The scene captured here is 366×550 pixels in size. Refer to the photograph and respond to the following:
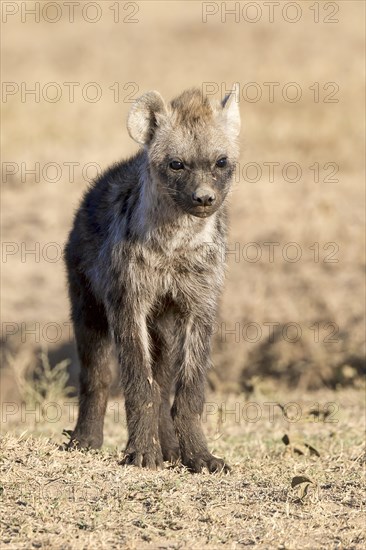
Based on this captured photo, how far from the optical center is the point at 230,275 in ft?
40.2

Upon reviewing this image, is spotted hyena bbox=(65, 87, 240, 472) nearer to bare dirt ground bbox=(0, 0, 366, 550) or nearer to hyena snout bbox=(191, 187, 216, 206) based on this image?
hyena snout bbox=(191, 187, 216, 206)

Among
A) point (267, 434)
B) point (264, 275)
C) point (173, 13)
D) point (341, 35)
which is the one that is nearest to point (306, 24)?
point (341, 35)

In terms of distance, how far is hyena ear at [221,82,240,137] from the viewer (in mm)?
6766

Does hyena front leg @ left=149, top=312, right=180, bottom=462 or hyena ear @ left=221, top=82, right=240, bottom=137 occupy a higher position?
hyena ear @ left=221, top=82, right=240, bottom=137

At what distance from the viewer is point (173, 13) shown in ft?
84.8

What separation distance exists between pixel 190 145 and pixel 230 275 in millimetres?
5839

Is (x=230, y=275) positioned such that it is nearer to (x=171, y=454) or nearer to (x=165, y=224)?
(x=171, y=454)

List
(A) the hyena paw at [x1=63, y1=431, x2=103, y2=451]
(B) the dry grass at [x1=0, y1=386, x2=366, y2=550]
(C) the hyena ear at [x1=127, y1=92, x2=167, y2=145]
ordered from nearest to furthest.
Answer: (B) the dry grass at [x1=0, y1=386, x2=366, y2=550], (C) the hyena ear at [x1=127, y1=92, x2=167, y2=145], (A) the hyena paw at [x1=63, y1=431, x2=103, y2=451]

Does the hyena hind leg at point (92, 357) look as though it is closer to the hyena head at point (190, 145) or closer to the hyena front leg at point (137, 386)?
the hyena front leg at point (137, 386)

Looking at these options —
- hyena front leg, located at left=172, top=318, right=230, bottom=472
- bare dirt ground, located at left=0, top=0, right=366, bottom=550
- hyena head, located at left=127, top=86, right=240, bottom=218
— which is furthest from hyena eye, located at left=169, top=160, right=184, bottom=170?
bare dirt ground, located at left=0, top=0, right=366, bottom=550

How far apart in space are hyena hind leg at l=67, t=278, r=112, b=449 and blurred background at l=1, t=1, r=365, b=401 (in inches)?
58.2

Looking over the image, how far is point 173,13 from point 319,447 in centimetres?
1959

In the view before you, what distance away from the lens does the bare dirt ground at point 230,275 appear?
5.24 m

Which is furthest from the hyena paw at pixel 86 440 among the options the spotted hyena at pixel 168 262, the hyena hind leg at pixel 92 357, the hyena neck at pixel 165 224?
the hyena neck at pixel 165 224
